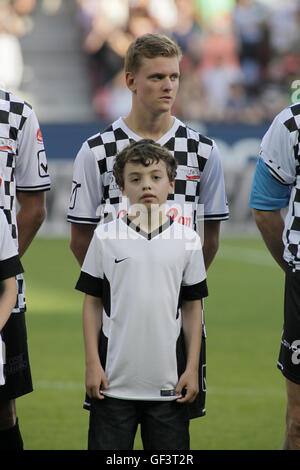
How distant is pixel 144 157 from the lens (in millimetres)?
3309

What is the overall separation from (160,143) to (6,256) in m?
0.82

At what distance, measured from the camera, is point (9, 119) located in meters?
3.76

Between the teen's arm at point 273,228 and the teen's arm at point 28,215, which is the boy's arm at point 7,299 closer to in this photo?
the teen's arm at point 28,215

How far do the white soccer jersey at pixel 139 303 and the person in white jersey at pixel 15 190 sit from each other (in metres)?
0.55

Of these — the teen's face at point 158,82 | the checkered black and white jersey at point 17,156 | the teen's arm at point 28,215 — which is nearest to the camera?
the teen's face at point 158,82

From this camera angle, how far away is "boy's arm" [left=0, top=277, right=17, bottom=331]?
3.29m

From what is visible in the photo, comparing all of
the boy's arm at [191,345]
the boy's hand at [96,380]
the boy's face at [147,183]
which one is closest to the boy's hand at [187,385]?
the boy's arm at [191,345]

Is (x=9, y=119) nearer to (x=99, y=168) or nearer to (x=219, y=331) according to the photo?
(x=99, y=168)

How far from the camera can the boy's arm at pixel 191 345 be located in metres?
3.28

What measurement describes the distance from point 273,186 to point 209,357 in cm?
390

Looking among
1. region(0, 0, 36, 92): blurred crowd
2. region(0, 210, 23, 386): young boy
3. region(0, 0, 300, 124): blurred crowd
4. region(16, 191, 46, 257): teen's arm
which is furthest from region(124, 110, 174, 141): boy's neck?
region(0, 0, 300, 124): blurred crowd

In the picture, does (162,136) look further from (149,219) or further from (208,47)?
(208,47)

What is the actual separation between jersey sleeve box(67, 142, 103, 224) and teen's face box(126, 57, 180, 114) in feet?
1.07
